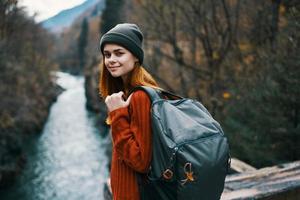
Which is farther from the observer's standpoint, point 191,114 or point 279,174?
point 279,174

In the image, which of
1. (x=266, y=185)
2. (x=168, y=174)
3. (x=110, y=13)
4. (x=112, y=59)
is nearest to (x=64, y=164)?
(x=266, y=185)

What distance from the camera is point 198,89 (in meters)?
19.6

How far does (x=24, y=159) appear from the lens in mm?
21469

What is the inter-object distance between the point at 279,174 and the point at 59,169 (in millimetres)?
17862

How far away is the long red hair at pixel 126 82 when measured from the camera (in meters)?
2.39

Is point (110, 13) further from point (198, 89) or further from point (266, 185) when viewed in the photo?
point (266, 185)

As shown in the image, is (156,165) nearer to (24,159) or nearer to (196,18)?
(196,18)

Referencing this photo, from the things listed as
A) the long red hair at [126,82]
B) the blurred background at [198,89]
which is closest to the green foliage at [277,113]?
the blurred background at [198,89]

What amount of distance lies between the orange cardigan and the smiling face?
25cm

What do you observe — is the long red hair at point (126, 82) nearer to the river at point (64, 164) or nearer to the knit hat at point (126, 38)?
the knit hat at point (126, 38)

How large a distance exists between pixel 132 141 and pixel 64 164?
20.6 metres

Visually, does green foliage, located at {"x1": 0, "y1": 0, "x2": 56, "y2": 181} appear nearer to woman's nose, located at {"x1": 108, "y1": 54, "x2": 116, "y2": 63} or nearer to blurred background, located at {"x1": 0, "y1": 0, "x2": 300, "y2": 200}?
blurred background, located at {"x1": 0, "y1": 0, "x2": 300, "y2": 200}

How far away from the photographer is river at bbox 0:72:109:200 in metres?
17.3

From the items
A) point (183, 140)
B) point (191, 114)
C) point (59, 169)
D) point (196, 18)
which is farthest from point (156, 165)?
point (59, 169)
